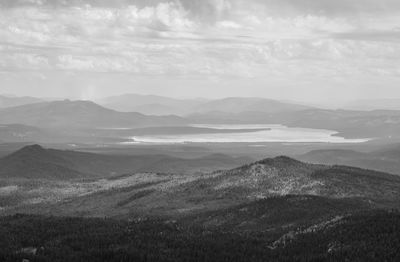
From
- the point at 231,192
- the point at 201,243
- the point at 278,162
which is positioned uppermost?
the point at 278,162

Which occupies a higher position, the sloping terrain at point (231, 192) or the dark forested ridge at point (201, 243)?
the dark forested ridge at point (201, 243)

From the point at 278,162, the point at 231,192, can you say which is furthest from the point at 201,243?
the point at 278,162

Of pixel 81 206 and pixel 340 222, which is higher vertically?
pixel 340 222

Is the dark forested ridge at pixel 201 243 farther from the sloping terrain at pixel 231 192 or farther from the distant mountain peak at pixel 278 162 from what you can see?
the distant mountain peak at pixel 278 162

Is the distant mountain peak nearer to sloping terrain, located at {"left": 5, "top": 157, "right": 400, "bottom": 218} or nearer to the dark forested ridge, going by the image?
sloping terrain, located at {"left": 5, "top": 157, "right": 400, "bottom": 218}

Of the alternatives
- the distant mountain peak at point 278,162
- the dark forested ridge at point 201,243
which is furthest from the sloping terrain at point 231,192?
the dark forested ridge at point 201,243

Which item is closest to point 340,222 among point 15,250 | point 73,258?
point 73,258

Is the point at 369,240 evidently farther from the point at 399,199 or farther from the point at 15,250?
the point at 399,199

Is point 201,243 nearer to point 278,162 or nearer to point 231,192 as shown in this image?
point 231,192
